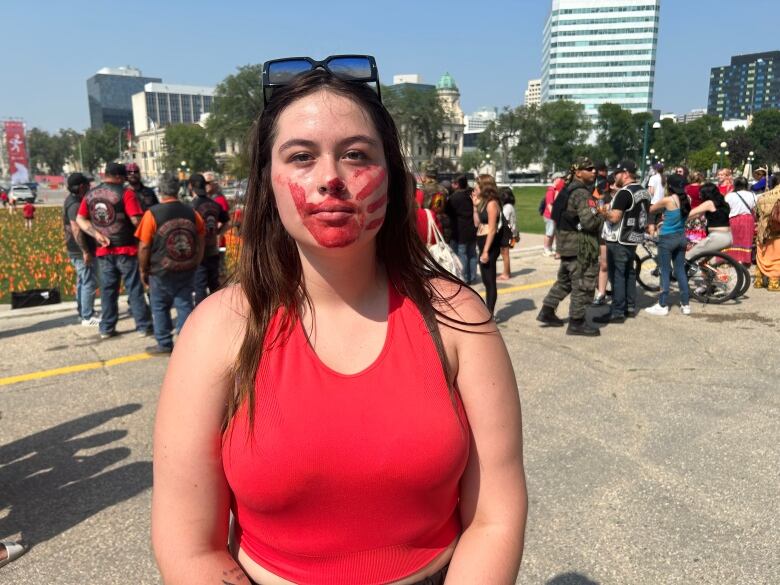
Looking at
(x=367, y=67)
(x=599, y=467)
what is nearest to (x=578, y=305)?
(x=599, y=467)

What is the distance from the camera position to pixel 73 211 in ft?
23.4

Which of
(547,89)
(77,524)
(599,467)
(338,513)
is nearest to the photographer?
(338,513)

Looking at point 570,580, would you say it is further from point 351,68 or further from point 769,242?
point 769,242

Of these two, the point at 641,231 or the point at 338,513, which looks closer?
the point at 338,513

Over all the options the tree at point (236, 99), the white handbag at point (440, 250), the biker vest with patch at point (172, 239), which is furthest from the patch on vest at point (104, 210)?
the tree at point (236, 99)

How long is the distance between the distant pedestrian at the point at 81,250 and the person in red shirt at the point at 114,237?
1.15 feet

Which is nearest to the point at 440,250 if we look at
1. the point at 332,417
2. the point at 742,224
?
the point at 332,417

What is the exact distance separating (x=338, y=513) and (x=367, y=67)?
40.1 inches

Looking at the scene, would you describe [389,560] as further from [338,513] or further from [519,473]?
[519,473]

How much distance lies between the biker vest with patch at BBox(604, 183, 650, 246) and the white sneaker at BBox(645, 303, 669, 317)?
1032 mm

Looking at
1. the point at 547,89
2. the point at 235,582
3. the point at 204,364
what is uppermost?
the point at 547,89

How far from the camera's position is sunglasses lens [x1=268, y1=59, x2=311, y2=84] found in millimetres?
1365

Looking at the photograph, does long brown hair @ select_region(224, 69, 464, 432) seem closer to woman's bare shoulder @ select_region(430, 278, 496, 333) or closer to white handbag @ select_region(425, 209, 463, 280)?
woman's bare shoulder @ select_region(430, 278, 496, 333)

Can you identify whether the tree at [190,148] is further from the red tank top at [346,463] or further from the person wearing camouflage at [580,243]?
the red tank top at [346,463]
